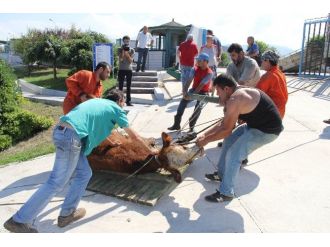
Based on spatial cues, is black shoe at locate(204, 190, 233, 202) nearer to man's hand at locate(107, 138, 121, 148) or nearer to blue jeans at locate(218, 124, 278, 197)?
blue jeans at locate(218, 124, 278, 197)

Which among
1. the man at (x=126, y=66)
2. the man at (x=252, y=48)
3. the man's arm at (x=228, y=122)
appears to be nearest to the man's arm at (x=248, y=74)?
the man's arm at (x=228, y=122)

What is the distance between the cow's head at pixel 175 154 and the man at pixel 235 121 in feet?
1.25

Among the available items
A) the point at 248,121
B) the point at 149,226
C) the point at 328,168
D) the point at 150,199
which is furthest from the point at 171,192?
the point at 328,168

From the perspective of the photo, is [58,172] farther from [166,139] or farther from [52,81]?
[52,81]

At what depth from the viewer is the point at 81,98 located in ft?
16.8

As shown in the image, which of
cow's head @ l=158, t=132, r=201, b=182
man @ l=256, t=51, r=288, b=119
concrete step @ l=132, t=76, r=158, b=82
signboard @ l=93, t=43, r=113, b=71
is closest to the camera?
cow's head @ l=158, t=132, r=201, b=182

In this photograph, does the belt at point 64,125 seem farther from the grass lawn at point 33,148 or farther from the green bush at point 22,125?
the green bush at point 22,125

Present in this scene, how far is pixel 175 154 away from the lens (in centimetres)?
459

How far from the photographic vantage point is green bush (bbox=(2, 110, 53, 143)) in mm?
8355

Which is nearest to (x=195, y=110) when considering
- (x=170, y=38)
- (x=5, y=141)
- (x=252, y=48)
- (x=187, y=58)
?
(x=187, y=58)

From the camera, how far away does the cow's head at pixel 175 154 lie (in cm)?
459

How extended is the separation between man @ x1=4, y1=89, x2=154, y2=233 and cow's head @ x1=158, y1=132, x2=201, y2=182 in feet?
2.54

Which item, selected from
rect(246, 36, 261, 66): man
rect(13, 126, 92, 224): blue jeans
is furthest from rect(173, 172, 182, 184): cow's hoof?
rect(246, 36, 261, 66): man

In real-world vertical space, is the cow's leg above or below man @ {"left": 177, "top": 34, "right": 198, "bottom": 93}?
below
